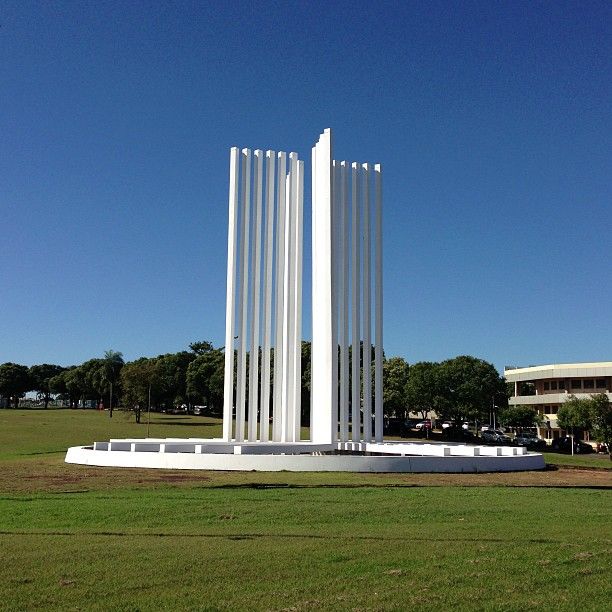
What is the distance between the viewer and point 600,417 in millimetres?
44719

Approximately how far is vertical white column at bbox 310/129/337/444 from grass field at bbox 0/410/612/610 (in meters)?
11.9

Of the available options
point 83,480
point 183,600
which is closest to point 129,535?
point 183,600

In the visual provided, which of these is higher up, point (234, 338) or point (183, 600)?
point (234, 338)

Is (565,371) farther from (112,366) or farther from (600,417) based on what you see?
(112,366)

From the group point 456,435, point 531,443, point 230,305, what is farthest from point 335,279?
point 456,435

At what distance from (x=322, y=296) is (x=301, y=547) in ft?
75.6

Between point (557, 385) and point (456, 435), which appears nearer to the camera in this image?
point (456, 435)

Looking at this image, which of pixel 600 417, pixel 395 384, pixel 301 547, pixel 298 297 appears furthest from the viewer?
pixel 395 384

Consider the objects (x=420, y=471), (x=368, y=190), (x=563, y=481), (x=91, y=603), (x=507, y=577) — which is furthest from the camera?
(x=368, y=190)

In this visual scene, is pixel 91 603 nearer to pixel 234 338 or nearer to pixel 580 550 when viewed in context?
pixel 580 550

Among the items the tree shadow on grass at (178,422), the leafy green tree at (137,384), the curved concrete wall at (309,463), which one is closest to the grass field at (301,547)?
the curved concrete wall at (309,463)

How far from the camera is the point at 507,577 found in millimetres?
8242

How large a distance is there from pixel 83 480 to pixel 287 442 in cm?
1228

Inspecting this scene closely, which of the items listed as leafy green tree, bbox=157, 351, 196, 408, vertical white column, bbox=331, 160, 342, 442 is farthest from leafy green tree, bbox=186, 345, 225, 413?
vertical white column, bbox=331, 160, 342, 442
